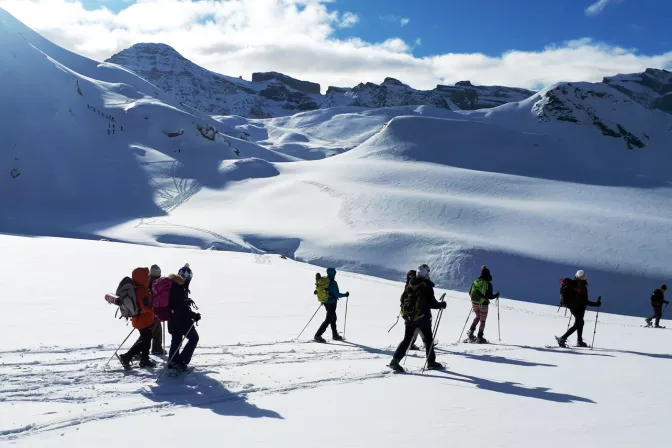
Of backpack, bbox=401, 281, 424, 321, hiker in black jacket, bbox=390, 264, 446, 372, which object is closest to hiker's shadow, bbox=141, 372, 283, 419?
hiker in black jacket, bbox=390, 264, 446, 372

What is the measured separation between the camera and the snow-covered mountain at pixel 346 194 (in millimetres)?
35469

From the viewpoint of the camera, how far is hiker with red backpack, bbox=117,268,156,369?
26.8ft

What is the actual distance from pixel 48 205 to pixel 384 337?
165ft

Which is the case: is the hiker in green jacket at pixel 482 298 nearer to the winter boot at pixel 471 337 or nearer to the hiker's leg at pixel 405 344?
the winter boot at pixel 471 337

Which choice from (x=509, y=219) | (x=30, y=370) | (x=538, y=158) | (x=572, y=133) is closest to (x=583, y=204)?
(x=509, y=219)

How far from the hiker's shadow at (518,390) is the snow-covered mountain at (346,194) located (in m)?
24.1

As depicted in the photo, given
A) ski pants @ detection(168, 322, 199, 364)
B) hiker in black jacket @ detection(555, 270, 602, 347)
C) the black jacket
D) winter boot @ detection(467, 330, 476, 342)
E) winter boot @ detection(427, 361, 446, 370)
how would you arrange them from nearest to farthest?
ski pants @ detection(168, 322, 199, 364)
the black jacket
winter boot @ detection(427, 361, 446, 370)
hiker in black jacket @ detection(555, 270, 602, 347)
winter boot @ detection(467, 330, 476, 342)

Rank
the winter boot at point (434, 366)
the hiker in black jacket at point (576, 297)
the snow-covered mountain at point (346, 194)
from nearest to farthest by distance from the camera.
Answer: the winter boot at point (434, 366) → the hiker in black jacket at point (576, 297) → the snow-covered mountain at point (346, 194)

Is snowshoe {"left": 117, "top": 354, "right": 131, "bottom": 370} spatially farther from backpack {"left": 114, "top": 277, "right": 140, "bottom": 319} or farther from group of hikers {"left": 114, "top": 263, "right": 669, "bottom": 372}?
backpack {"left": 114, "top": 277, "right": 140, "bottom": 319}

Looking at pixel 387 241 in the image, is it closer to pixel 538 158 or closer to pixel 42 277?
pixel 42 277

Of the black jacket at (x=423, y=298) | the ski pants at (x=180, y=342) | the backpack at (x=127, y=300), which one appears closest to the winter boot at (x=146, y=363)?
the ski pants at (x=180, y=342)

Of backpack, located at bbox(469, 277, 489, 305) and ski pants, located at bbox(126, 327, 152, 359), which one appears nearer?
ski pants, located at bbox(126, 327, 152, 359)

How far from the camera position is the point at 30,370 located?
7.56 metres

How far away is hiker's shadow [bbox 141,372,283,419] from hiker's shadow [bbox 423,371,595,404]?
3337 millimetres
